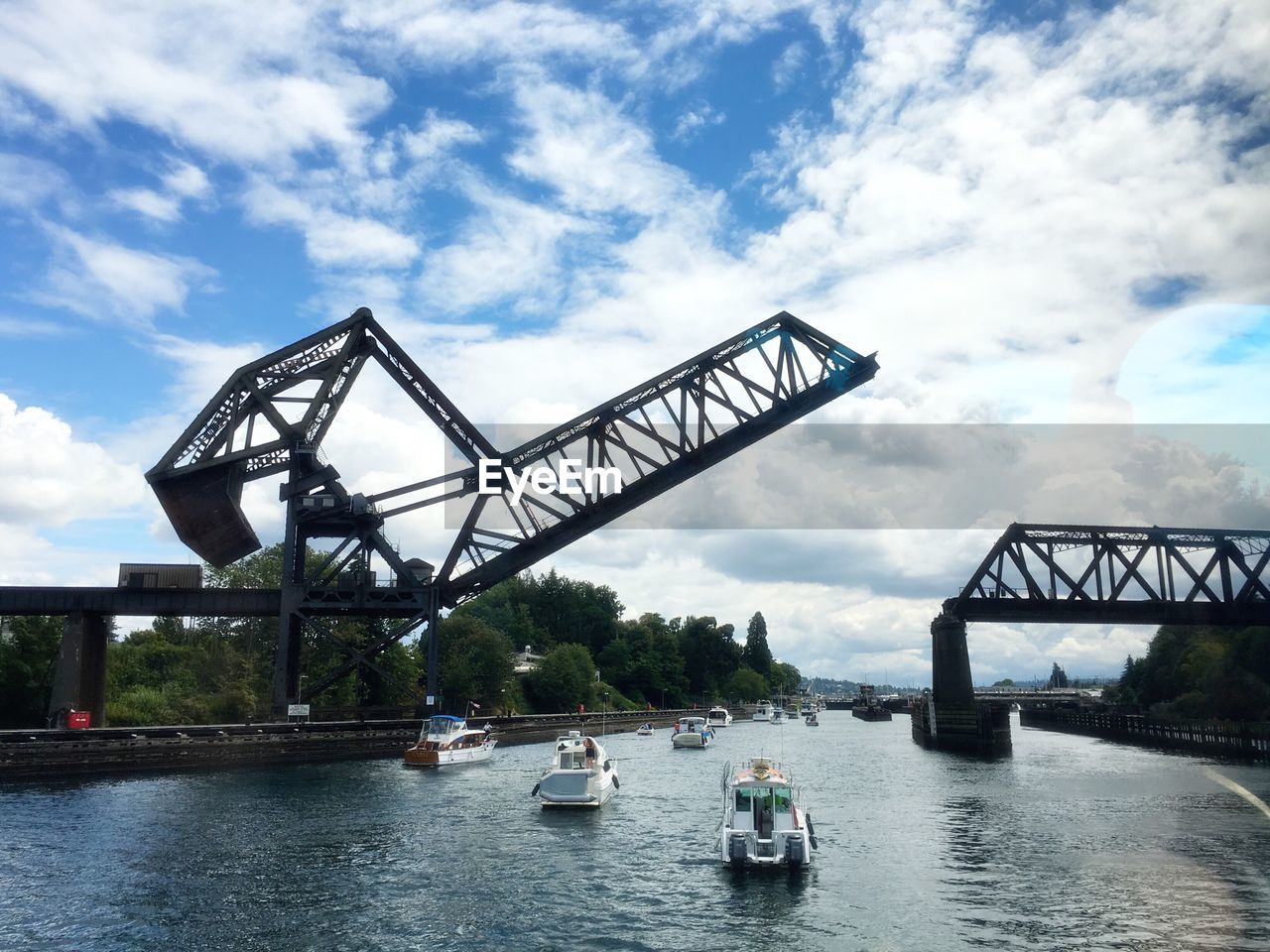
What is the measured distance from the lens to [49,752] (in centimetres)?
4294

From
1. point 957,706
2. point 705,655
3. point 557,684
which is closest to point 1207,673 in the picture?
point 957,706

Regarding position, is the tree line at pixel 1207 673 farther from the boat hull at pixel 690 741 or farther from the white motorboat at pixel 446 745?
the white motorboat at pixel 446 745

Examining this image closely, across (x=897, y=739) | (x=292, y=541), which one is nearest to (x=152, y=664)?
(x=292, y=541)

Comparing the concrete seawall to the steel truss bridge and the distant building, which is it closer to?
the steel truss bridge

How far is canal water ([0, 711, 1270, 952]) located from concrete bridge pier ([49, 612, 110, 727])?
7.11 meters

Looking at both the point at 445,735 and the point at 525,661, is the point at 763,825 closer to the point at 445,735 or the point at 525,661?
the point at 445,735

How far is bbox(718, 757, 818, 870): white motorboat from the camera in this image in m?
25.6

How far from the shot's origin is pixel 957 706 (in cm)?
7738

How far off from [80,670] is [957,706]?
60245 millimetres

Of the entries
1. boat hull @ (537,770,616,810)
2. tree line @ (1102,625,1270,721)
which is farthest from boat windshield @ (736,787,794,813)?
tree line @ (1102,625,1270,721)

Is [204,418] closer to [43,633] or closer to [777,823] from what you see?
[43,633]

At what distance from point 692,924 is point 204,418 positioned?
35.5m

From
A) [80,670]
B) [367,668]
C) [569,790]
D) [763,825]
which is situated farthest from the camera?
[367,668]

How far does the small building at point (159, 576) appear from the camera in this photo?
50188mm
